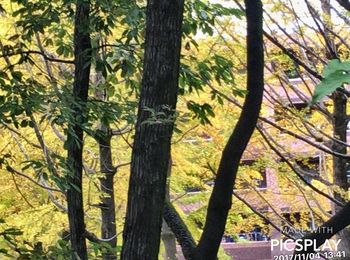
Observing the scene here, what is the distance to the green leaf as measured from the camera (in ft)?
1.39

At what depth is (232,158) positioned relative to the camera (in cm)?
222

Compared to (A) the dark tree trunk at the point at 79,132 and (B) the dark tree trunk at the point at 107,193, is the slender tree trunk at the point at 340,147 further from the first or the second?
(A) the dark tree trunk at the point at 79,132

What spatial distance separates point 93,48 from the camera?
247 cm

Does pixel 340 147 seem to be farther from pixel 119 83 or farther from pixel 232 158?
pixel 232 158

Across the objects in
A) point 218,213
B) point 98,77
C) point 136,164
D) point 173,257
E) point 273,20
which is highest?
point 273,20

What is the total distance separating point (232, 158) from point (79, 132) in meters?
0.84

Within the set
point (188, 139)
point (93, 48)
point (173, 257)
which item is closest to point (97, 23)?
point (93, 48)

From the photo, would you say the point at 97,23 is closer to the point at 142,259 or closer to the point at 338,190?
the point at 142,259

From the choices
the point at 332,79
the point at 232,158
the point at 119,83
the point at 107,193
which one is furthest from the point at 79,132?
the point at 107,193

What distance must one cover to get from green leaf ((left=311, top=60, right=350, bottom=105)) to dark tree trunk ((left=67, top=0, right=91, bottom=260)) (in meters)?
1.98

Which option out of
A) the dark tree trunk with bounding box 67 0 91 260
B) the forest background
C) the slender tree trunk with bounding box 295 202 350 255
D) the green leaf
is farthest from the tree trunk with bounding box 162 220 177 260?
the green leaf

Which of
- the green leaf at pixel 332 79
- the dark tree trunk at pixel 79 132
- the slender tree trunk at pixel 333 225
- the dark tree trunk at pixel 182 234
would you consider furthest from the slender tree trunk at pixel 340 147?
the green leaf at pixel 332 79

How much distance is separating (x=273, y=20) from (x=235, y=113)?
5.14 ft

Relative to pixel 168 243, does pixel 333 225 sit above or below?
above
